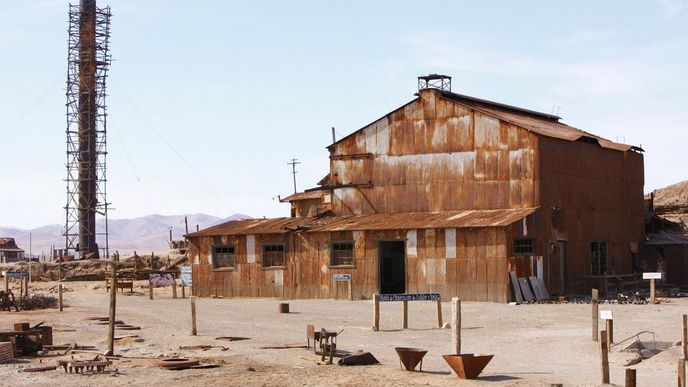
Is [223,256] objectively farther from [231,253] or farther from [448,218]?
[448,218]

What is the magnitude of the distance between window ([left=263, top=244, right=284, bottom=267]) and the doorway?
202 inches

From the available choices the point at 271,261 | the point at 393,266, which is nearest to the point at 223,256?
the point at 271,261

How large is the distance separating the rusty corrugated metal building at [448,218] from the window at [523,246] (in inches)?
2.5

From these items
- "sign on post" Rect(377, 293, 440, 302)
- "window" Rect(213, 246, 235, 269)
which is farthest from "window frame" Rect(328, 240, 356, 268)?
"sign on post" Rect(377, 293, 440, 302)

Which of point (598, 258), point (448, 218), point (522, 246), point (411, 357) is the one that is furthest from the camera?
point (598, 258)

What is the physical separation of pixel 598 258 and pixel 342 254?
12781 millimetres

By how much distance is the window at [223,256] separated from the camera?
51.3m

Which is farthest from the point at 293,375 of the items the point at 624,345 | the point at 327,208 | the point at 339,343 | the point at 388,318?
the point at 327,208

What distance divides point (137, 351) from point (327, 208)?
25.3 m

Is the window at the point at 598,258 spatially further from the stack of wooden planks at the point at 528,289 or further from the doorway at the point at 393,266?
the doorway at the point at 393,266

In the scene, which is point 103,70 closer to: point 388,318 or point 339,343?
point 388,318

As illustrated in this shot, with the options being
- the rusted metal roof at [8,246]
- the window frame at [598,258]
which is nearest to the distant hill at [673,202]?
the window frame at [598,258]

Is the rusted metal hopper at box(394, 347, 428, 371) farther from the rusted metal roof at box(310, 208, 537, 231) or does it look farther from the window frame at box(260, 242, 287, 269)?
the window frame at box(260, 242, 287, 269)

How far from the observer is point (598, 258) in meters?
49.1
